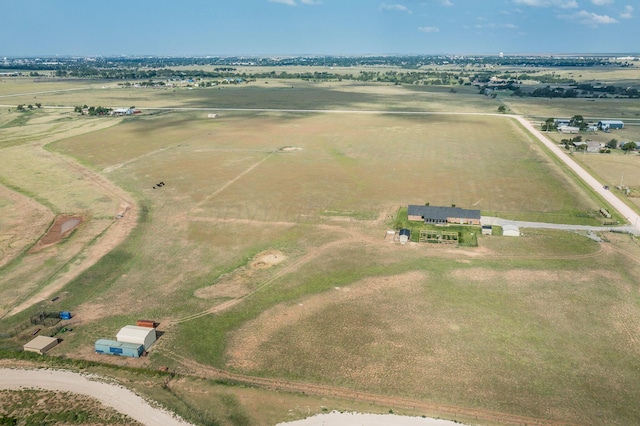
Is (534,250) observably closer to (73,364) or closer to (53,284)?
(73,364)

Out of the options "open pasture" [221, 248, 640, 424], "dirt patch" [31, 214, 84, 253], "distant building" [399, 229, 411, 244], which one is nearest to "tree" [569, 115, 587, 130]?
"open pasture" [221, 248, 640, 424]

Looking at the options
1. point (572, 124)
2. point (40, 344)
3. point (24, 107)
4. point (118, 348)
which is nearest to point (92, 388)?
point (118, 348)

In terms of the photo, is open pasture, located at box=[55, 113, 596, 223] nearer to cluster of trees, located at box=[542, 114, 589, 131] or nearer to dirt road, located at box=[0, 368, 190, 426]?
cluster of trees, located at box=[542, 114, 589, 131]

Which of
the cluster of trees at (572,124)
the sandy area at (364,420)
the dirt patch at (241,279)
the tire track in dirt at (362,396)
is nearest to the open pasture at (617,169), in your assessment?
the cluster of trees at (572,124)

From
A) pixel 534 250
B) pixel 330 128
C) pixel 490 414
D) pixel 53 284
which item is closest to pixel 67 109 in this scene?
pixel 330 128

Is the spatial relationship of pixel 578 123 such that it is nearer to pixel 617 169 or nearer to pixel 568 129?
pixel 568 129
